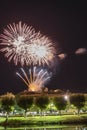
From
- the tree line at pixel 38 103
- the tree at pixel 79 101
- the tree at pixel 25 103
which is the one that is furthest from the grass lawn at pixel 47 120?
the tree at pixel 79 101

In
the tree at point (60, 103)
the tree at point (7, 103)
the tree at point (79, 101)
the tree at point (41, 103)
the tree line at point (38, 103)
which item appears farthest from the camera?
the tree at point (41, 103)

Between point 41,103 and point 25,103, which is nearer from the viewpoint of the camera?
point 25,103

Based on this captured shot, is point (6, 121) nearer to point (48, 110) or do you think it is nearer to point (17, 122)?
point (17, 122)

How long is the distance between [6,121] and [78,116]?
1629 centimetres

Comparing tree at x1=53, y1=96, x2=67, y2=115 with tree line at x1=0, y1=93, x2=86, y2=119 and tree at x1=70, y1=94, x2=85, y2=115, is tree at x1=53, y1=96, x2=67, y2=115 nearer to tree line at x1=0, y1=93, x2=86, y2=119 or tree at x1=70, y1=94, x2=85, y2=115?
tree line at x1=0, y1=93, x2=86, y2=119

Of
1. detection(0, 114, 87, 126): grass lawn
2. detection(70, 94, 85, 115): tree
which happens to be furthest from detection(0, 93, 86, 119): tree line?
detection(0, 114, 87, 126): grass lawn

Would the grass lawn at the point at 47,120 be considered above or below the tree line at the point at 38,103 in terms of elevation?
below

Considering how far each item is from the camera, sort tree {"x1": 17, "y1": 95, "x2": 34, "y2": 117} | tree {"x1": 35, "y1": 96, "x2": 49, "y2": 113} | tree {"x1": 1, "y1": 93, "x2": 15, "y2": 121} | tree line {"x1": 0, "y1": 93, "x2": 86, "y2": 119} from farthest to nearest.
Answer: tree {"x1": 35, "y1": 96, "x2": 49, "y2": 113}, tree {"x1": 1, "y1": 93, "x2": 15, "y2": 121}, tree line {"x1": 0, "y1": 93, "x2": 86, "y2": 119}, tree {"x1": 17, "y1": 95, "x2": 34, "y2": 117}

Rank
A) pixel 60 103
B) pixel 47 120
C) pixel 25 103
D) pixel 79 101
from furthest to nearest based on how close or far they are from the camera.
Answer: pixel 79 101 → pixel 60 103 → pixel 25 103 → pixel 47 120

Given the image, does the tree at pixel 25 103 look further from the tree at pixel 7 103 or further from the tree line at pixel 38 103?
the tree at pixel 7 103

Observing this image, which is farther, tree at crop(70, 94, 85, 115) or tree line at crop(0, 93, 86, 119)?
tree at crop(70, 94, 85, 115)

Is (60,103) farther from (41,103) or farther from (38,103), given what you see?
(38,103)

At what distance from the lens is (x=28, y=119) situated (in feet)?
461

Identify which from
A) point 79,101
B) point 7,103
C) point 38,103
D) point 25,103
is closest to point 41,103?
point 38,103
